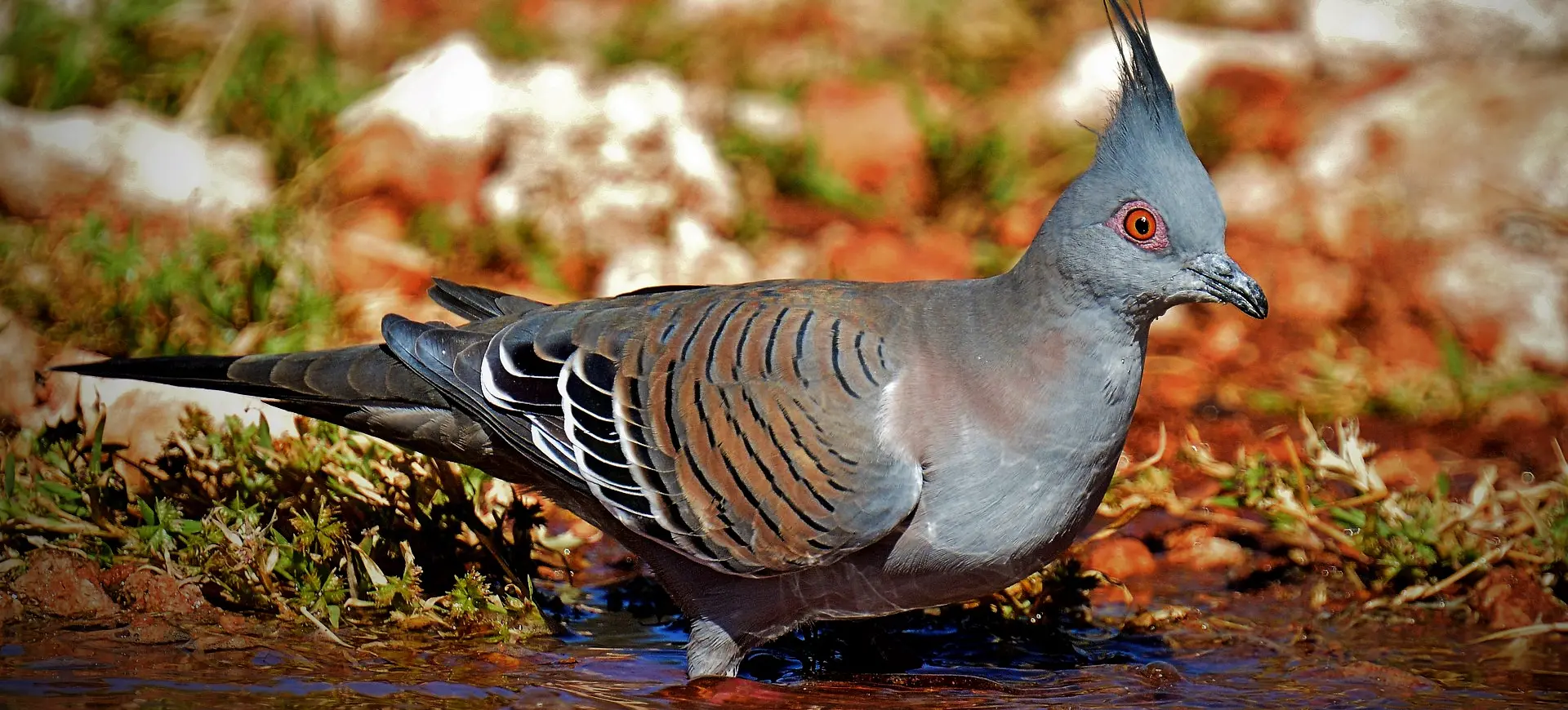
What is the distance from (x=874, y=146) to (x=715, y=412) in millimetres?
4562

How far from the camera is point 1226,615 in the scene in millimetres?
5203

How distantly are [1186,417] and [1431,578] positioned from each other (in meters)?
1.65

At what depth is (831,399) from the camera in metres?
4.18

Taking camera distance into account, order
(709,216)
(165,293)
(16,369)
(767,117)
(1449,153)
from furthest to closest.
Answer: (767,117)
(1449,153)
(709,216)
(165,293)
(16,369)

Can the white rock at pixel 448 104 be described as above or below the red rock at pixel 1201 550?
above

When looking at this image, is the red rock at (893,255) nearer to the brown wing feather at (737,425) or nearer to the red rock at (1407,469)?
the red rock at (1407,469)

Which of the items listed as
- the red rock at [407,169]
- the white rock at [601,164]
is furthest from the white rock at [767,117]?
the red rock at [407,169]

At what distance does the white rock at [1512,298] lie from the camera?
7.31 metres

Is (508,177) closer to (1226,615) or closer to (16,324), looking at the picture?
(16,324)

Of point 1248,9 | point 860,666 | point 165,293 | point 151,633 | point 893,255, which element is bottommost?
point 860,666

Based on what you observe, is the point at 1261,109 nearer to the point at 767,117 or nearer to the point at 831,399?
the point at 767,117

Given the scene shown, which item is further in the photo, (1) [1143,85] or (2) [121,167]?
(2) [121,167]

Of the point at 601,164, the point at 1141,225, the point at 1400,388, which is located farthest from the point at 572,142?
the point at 1141,225

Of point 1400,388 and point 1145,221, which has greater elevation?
point 1145,221
